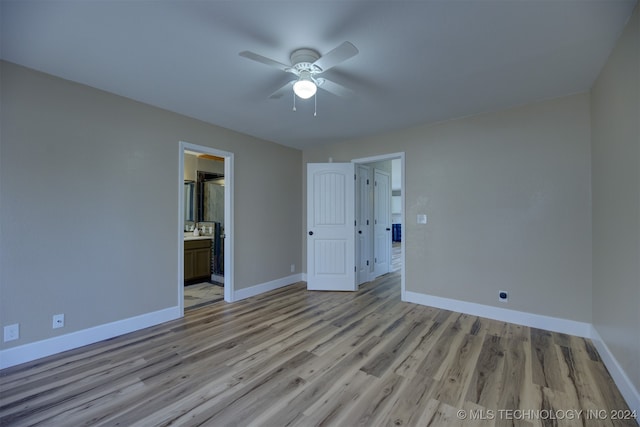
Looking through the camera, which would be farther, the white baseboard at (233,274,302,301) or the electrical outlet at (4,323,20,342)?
the white baseboard at (233,274,302,301)

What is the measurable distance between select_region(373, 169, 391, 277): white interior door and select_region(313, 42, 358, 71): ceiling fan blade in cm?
350

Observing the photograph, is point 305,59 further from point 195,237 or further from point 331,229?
point 195,237

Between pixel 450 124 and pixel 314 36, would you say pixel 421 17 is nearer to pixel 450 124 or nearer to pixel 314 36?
pixel 314 36

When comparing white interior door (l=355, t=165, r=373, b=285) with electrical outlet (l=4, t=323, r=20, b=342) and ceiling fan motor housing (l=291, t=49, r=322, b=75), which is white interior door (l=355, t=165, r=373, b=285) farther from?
electrical outlet (l=4, t=323, r=20, b=342)

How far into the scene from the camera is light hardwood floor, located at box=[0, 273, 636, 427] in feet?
5.59

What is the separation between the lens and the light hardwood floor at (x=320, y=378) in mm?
1703

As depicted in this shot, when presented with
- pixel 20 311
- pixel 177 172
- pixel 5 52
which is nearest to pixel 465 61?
pixel 177 172

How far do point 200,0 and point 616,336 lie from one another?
3715 millimetres

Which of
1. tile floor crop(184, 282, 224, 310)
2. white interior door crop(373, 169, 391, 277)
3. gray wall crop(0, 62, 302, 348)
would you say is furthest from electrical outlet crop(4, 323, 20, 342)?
white interior door crop(373, 169, 391, 277)

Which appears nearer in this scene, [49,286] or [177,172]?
[49,286]

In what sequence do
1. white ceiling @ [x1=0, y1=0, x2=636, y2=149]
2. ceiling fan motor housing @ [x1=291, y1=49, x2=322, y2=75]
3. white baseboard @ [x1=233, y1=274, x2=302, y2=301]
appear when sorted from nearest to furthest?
white ceiling @ [x1=0, y1=0, x2=636, y2=149] → ceiling fan motor housing @ [x1=291, y1=49, x2=322, y2=75] → white baseboard @ [x1=233, y1=274, x2=302, y2=301]

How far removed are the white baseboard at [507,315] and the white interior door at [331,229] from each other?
1.13 m

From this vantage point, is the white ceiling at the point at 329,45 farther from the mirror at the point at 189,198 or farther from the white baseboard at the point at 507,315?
the mirror at the point at 189,198

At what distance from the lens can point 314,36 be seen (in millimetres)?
1917
